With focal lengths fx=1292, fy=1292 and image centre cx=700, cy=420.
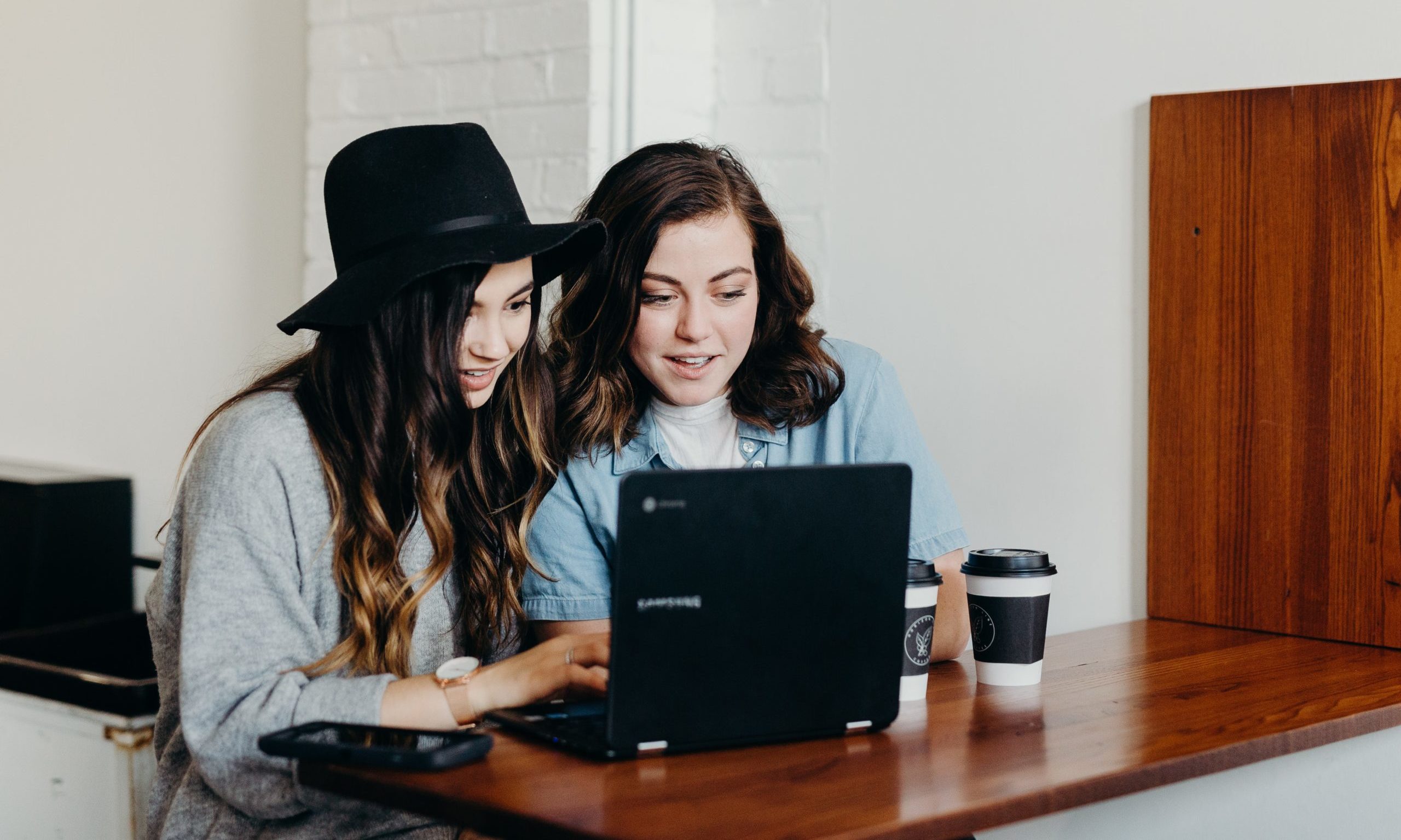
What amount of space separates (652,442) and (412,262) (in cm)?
48

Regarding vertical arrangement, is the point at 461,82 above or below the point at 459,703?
above

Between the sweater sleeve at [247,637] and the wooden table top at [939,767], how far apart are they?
0.12 meters

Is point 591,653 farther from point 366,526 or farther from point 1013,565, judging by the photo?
point 1013,565

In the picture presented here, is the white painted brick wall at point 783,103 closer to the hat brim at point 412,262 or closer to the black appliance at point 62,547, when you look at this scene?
the hat brim at point 412,262

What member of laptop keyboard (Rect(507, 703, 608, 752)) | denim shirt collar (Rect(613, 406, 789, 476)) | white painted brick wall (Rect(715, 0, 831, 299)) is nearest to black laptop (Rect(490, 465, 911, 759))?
laptop keyboard (Rect(507, 703, 608, 752))

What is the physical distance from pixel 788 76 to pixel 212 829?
1.51 metres

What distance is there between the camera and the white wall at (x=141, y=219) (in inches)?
104

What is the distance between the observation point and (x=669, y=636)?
3.34 feet

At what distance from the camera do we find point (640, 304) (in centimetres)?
163

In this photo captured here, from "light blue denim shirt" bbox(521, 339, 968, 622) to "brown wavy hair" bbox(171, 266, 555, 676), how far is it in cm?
12

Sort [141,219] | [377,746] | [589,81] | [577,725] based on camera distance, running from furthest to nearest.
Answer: [141,219]
[589,81]
[577,725]
[377,746]

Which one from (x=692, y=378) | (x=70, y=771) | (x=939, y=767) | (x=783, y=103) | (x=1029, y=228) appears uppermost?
(x=783, y=103)

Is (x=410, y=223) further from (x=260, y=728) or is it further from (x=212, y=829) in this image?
(x=212, y=829)

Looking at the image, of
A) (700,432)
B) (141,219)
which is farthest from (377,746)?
(141,219)
